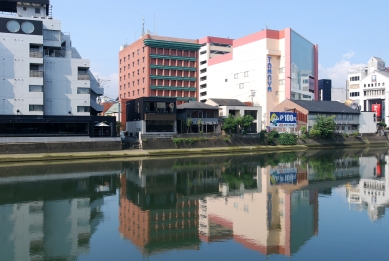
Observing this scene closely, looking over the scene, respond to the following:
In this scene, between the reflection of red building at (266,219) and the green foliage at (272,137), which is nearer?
the reflection of red building at (266,219)

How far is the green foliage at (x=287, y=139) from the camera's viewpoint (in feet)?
187

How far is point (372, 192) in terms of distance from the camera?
2433cm

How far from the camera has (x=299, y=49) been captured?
2724 inches

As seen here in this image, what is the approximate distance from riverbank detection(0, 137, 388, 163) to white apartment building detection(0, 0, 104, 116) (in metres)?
7.48

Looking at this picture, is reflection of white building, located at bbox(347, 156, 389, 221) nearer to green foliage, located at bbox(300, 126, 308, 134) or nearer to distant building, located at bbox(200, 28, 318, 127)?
green foliage, located at bbox(300, 126, 308, 134)

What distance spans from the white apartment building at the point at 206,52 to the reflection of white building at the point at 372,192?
57.3 meters

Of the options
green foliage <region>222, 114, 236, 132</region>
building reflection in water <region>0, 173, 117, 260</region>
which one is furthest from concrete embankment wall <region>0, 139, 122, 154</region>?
green foliage <region>222, 114, 236, 132</region>

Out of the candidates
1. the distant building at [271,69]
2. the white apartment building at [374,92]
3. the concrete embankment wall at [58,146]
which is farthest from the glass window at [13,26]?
the white apartment building at [374,92]

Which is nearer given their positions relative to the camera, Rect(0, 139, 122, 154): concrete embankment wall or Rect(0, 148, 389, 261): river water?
Rect(0, 148, 389, 261): river water

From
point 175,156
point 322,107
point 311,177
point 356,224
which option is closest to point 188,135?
point 175,156

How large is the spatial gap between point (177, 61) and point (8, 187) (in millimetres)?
63153

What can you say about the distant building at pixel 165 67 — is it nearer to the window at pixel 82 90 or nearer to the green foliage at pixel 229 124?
the green foliage at pixel 229 124

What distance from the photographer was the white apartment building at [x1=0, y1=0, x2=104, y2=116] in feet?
145

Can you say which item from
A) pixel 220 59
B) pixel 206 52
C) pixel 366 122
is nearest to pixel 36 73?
pixel 220 59
